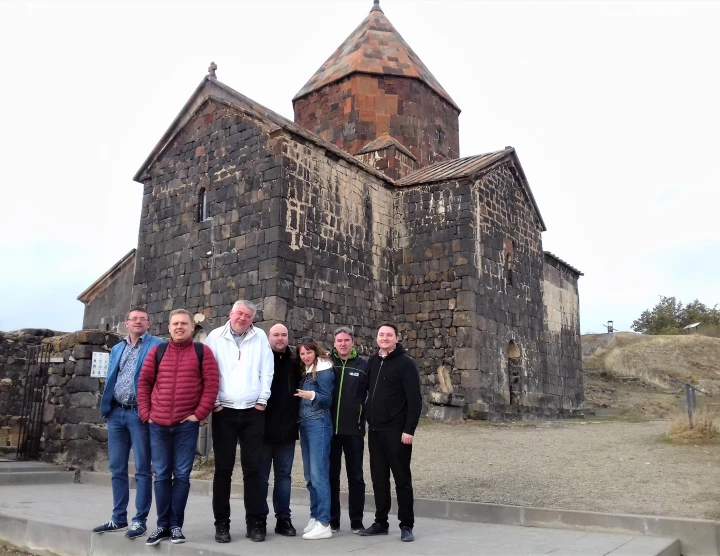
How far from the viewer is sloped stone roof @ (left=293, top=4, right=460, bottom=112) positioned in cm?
1698

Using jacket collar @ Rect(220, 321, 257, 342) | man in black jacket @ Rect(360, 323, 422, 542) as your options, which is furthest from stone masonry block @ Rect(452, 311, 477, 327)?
jacket collar @ Rect(220, 321, 257, 342)

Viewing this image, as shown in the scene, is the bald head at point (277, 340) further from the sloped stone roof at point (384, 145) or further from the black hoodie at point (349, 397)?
the sloped stone roof at point (384, 145)

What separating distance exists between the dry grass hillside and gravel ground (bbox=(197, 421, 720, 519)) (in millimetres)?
8230

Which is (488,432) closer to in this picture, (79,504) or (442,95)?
(79,504)

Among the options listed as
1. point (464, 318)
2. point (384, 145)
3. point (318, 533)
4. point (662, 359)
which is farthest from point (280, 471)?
point (662, 359)

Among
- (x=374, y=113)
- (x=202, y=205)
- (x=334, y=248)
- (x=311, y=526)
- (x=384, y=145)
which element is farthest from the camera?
(x=374, y=113)

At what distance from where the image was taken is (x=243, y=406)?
4.54 m

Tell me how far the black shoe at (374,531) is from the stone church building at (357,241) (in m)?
6.57

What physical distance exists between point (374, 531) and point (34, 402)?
596cm

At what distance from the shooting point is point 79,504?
6.00m

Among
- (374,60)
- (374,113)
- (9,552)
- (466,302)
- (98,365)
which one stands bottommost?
(9,552)

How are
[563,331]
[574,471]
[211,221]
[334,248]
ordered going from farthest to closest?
[563,331], [211,221], [334,248], [574,471]

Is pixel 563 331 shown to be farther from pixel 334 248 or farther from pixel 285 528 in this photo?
pixel 285 528

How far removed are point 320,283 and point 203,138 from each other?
4283 mm
